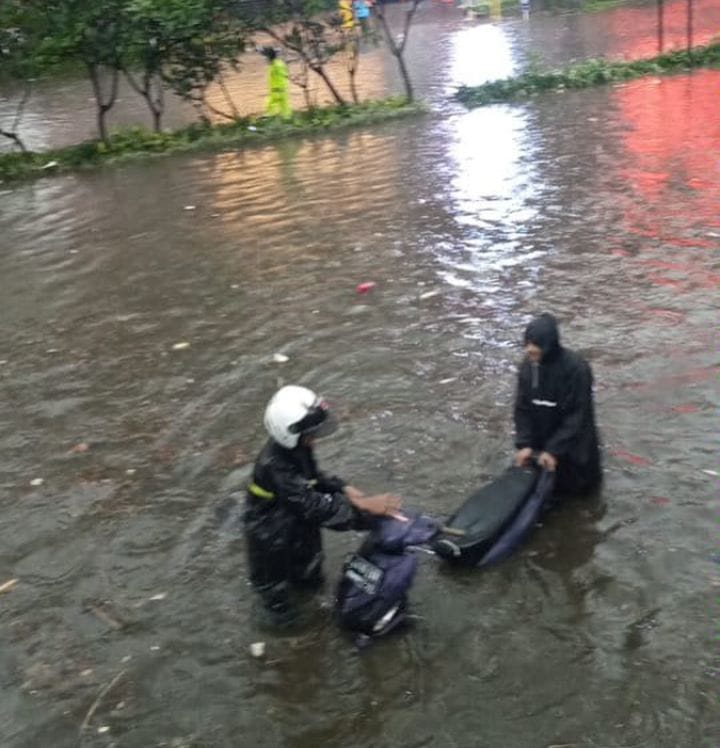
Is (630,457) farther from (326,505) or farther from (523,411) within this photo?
(326,505)

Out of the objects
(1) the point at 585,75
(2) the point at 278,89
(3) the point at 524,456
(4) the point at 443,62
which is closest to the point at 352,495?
(3) the point at 524,456

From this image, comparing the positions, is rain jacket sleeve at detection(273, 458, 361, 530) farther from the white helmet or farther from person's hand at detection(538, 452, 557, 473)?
person's hand at detection(538, 452, 557, 473)

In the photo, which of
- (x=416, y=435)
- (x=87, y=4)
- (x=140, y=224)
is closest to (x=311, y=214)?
(x=140, y=224)

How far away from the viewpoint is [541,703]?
386cm

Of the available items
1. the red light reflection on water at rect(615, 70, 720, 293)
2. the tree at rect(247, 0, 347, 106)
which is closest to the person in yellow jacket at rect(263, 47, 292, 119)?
the tree at rect(247, 0, 347, 106)

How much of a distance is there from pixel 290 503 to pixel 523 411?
1.65 m

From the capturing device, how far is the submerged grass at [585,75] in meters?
18.2

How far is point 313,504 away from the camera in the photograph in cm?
418

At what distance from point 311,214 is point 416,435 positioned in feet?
20.5

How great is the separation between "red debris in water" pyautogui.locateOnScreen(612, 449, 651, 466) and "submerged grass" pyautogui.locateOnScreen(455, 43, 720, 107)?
45.1 ft

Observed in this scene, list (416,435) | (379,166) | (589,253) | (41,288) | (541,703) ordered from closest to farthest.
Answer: (541,703)
(416,435)
(589,253)
(41,288)
(379,166)

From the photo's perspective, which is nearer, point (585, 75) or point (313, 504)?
point (313, 504)

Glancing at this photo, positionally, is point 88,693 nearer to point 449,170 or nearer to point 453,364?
point 453,364

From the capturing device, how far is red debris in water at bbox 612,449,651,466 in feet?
18.3
